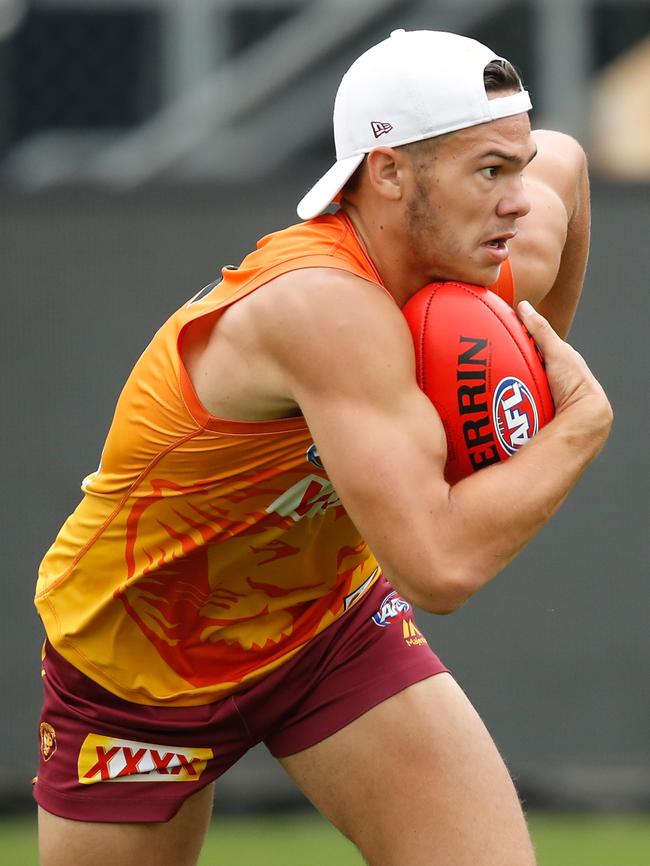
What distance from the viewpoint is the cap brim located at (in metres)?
3.21

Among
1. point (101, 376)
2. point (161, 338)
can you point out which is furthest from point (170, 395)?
point (101, 376)

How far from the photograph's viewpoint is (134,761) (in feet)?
11.7

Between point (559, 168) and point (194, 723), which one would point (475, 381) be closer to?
point (194, 723)

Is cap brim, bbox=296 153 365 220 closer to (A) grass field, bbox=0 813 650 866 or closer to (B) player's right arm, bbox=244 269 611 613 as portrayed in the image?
(B) player's right arm, bbox=244 269 611 613

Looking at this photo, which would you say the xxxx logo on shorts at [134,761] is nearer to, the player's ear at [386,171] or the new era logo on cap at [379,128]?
the player's ear at [386,171]

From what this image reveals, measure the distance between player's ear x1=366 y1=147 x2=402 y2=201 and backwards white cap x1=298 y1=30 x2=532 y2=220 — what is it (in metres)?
0.02

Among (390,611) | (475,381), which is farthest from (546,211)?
(390,611)

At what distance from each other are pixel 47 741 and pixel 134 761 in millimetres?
268

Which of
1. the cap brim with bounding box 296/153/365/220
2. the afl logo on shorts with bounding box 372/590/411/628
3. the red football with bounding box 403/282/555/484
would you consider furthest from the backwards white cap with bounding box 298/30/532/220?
the afl logo on shorts with bounding box 372/590/411/628

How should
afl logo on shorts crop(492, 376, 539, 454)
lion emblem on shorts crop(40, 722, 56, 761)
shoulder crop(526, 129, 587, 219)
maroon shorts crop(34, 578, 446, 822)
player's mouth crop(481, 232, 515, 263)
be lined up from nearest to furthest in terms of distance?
afl logo on shorts crop(492, 376, 539, 454) < player's mouth crop(481, 232, 515, 263) < maroon shorts crop(34, 578, 446, 822) < lion emblem on shorts crop(40, 722, 56, 761) < shoulder crop(526, 129, 587, 219)

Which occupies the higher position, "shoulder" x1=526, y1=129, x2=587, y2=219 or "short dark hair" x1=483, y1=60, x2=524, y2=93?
"short dark hair" x1=483, y1=60, x2=524, y2=93

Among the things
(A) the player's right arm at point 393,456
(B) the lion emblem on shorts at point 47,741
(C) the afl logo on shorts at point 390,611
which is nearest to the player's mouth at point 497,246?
(A) the player's right arm at point 393,456

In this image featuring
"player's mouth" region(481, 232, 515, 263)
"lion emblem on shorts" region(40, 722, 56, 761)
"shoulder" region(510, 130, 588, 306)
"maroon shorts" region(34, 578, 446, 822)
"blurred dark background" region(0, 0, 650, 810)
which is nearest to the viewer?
"player's mouth" region(481, 232, 515, 263)

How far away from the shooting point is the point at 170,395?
328cm
